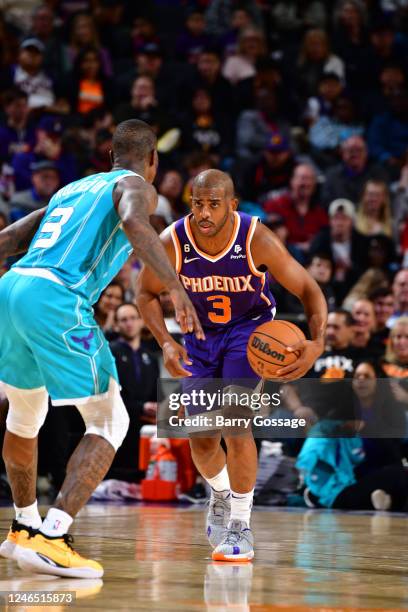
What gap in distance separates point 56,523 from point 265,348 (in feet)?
5.00

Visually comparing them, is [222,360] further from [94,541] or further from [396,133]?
[396,133]

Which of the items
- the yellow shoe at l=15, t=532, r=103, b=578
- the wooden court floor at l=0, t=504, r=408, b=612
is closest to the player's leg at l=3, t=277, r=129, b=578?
the yellow shoe at l=15, t=532, r=103, b=578

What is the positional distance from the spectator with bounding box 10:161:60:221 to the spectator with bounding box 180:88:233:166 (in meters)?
2.10

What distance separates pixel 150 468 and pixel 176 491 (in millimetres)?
284

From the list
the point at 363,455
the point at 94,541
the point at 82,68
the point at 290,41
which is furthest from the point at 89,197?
the point at 290,41

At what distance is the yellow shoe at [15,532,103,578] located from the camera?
416 cm

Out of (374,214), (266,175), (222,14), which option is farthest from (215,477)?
(222,14)

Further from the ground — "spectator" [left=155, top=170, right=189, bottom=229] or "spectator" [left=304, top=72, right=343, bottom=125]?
→ "spectator" [left=304, top=72, right=343, bottom=125]

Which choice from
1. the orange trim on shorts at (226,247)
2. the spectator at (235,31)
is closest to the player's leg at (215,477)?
the orange trim on shorts at (226,247)

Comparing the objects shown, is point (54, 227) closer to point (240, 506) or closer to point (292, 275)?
point (292, 275)

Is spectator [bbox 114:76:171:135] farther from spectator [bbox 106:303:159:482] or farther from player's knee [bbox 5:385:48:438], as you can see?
player's knee [bbox 5:385:48:438]

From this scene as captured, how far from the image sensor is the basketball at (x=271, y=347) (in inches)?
206

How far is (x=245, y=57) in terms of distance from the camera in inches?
536

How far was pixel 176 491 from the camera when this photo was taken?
884cm
